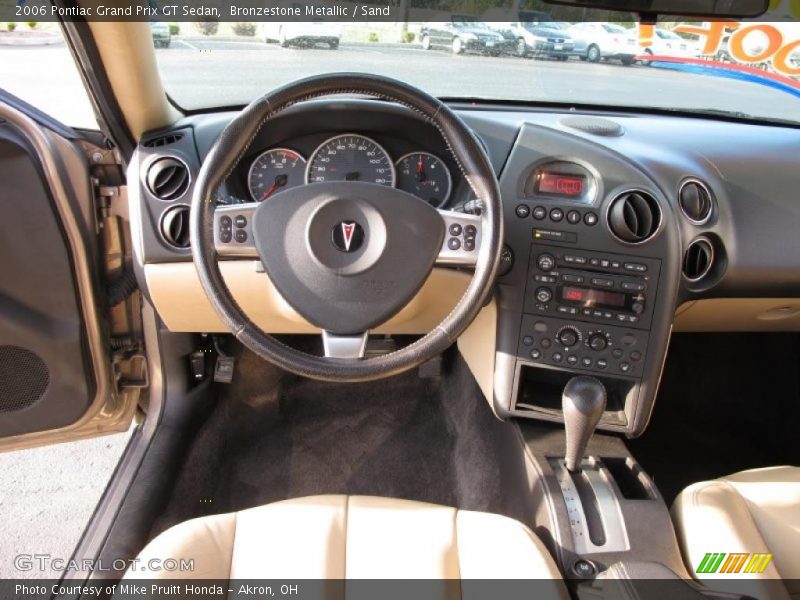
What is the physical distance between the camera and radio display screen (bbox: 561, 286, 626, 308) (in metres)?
1.59

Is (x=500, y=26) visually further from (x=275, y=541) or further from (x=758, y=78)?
(x=275, y=541)

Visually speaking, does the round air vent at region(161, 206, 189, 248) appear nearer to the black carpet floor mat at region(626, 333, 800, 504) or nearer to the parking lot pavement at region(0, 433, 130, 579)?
the parking lot pavement at region(0, 433, 130, 579)

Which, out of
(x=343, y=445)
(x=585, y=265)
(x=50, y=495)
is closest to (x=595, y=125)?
(x=585, y=265)

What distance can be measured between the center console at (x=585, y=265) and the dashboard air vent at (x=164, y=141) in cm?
89

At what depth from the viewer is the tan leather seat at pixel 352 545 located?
1252mm

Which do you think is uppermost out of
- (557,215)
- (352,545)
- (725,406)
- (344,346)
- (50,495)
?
(557,215)

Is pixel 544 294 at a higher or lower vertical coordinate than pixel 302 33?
lower

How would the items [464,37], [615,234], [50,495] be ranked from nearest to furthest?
[615,234], [464,37], [50,495]

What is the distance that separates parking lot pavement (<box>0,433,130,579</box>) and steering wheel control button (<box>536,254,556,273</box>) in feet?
5.41

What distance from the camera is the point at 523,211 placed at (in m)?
1.59

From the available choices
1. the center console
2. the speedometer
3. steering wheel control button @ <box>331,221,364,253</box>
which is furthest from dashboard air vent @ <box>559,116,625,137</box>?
steering wheel control button @ <box>331,221,364,253</box>

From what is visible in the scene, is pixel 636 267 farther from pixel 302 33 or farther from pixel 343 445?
pixel 343 445

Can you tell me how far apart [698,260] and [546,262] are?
0.49 meters

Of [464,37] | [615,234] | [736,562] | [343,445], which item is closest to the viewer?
[736,562]
